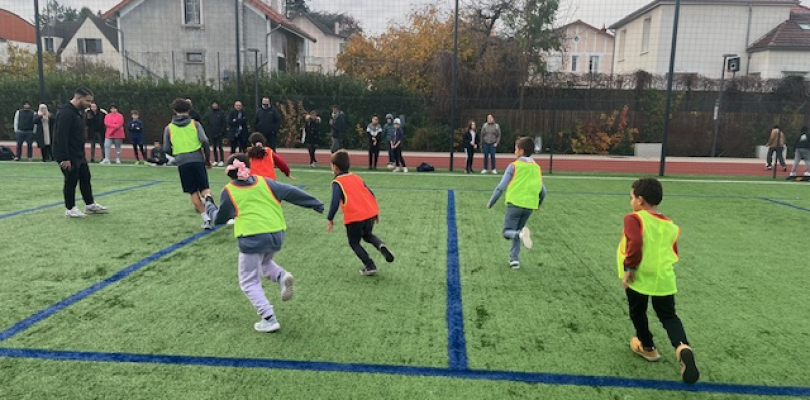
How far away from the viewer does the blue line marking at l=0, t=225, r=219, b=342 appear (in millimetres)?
4090

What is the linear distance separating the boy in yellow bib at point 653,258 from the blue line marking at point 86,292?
14.5 feet

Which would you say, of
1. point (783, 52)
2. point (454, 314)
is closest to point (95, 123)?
point (454, 314)

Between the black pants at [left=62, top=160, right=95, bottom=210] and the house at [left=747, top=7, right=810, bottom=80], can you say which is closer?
the black pants at [left=62, top=160, right=95, bottom=210]

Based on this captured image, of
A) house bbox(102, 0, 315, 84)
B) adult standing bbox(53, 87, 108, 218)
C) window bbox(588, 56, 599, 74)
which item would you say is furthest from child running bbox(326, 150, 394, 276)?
window bbox(588, 56, 599, 74)

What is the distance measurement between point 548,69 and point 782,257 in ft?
65.6

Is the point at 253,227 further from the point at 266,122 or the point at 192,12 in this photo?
the point at 192,12

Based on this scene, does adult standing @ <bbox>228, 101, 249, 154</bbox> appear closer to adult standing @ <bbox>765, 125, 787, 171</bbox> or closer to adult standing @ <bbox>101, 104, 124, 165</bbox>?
adult standing @ <bbox>101, 104, 124, 165</bbox>

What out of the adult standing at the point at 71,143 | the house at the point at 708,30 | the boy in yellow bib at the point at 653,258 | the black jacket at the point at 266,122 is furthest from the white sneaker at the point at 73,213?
Answer: the house at the point at 708,30

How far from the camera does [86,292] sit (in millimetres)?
4918

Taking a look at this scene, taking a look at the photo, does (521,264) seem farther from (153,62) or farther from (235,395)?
(153,62)

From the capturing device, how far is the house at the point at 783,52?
97.2 feet

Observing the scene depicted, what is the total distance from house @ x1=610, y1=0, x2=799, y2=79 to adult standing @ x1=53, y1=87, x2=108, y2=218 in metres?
28.6

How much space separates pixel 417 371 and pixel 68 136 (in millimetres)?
6853

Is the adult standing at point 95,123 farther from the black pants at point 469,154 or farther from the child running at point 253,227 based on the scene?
the child running at point 253,227
